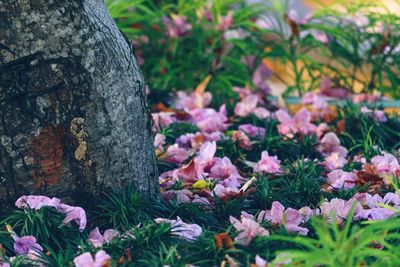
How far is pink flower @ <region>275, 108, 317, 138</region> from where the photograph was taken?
3742 millimetres

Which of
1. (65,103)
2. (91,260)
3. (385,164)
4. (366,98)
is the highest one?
(65,103)

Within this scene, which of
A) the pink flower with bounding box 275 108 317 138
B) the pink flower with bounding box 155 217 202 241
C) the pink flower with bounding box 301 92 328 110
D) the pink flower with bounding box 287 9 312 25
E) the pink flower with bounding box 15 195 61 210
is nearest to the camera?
the pink flower with bounding box 155 217 202 241

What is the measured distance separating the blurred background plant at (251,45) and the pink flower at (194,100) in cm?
10

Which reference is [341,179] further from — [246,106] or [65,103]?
[246,106]

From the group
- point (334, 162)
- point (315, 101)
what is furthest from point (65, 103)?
point (315, 101)

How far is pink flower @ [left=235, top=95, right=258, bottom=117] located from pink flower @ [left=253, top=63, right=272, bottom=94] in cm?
56

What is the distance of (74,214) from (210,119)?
1394mm

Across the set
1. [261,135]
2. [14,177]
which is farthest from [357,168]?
[14,177]

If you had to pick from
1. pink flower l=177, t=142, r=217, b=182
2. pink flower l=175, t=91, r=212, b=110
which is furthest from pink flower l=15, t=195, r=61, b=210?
pink flower l=175, t=91, r=212, b=110

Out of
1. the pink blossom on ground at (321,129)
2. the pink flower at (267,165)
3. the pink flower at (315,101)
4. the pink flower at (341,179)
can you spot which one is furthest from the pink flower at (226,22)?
the pink flower at (341,179)

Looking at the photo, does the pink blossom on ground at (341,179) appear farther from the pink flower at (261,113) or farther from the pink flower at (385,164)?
the pink flower at (261,113)

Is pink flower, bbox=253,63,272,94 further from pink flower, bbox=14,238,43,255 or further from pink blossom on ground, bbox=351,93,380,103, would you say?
pink flower, bbox=14,238,43,255

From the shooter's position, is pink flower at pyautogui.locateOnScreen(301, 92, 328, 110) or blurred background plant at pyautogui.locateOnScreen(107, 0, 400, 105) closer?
pink flower at pyautogui.locateOnScreen(301, 92, 328, 110)

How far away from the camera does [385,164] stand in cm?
313
